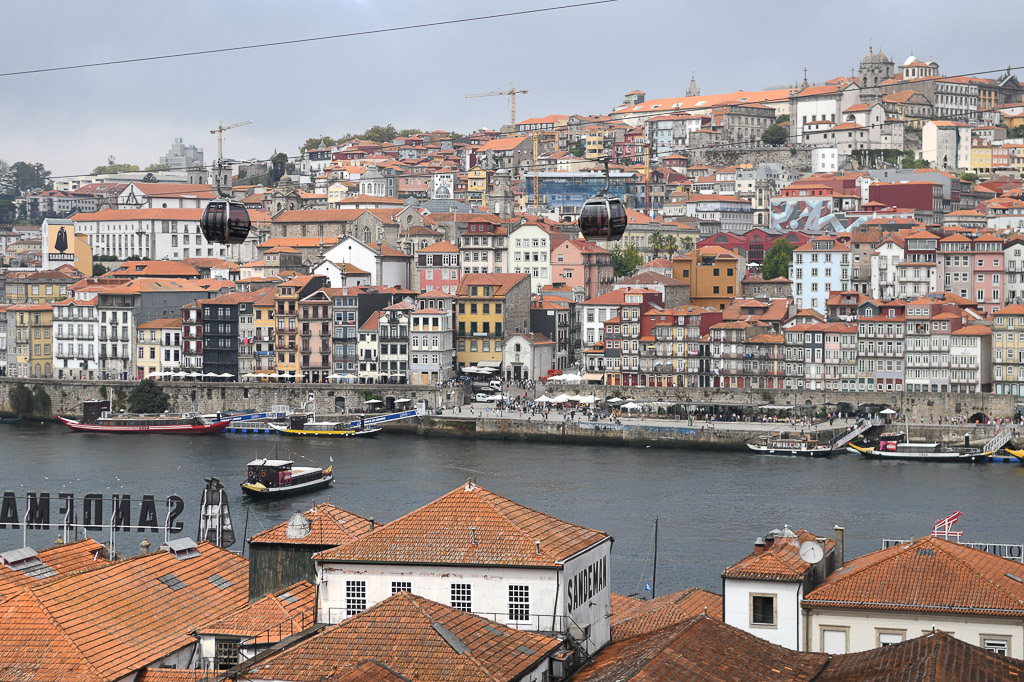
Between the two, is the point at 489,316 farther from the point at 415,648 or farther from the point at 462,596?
the point at 415,648

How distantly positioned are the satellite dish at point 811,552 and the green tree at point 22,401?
45.7 meters

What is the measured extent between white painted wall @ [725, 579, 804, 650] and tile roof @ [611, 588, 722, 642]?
29 cm

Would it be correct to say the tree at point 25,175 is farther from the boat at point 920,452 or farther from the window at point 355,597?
the window at point 355,597

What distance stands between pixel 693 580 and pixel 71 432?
31390 mm

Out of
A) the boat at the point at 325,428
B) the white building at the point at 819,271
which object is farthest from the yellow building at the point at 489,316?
the white building at the point at 819,271

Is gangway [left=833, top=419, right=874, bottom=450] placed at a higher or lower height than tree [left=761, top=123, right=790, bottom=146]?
lower

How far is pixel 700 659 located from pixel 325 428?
38819 mm

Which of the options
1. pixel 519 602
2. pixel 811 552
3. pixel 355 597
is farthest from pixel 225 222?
pixel 811 552

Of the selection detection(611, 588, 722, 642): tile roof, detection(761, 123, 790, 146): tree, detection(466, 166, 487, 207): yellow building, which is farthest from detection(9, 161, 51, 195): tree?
detection(611, 588, 722, 642): tile roof

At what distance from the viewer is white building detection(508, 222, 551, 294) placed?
191ft

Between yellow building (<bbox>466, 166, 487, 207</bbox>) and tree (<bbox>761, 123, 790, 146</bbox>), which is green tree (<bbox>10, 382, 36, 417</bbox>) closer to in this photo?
yellow building (<bbox>466, 166, 487, 207</bbox>)

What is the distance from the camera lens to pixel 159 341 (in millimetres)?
56469

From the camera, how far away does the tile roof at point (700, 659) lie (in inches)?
402

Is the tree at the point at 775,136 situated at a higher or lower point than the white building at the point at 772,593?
higher
